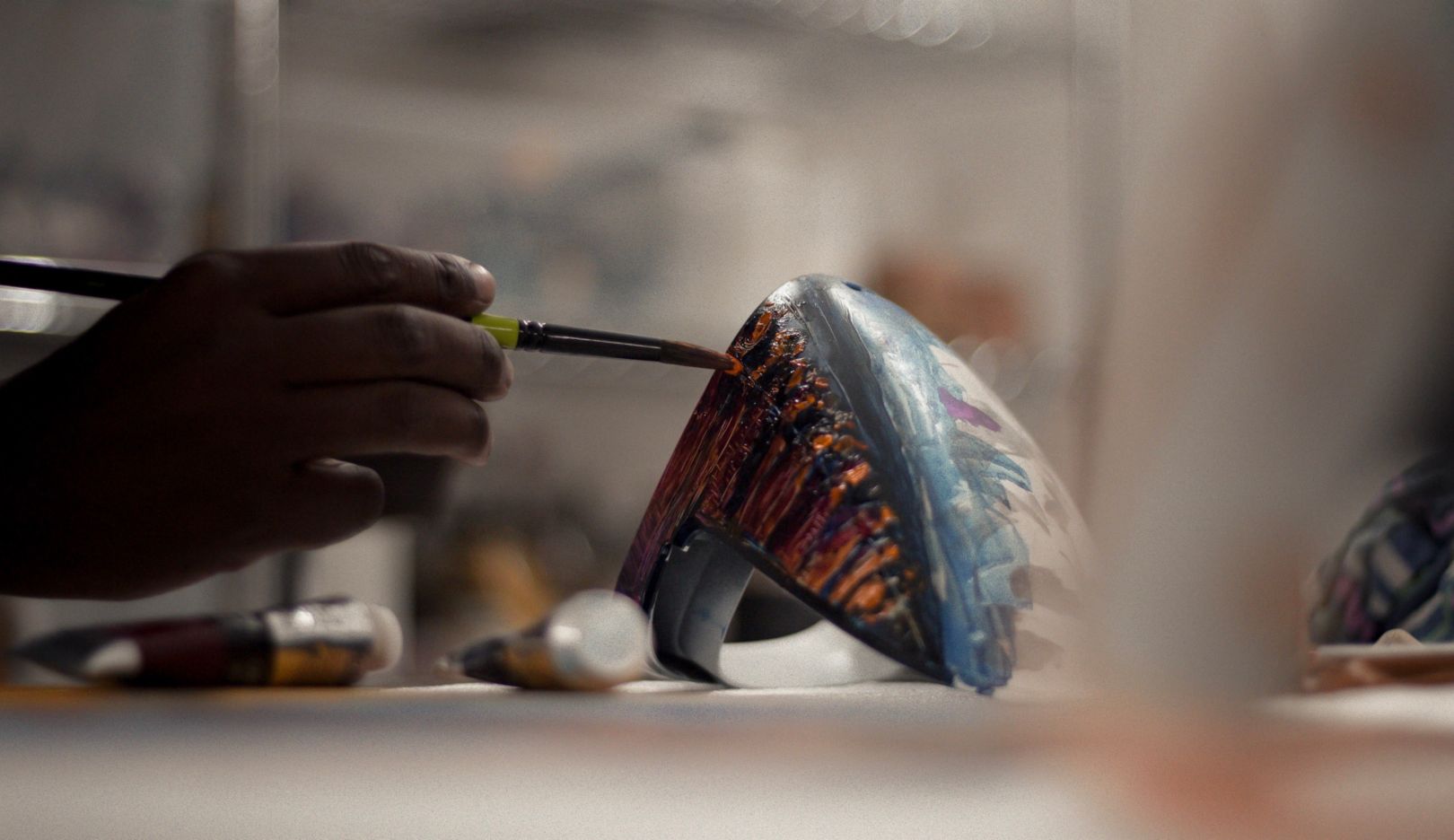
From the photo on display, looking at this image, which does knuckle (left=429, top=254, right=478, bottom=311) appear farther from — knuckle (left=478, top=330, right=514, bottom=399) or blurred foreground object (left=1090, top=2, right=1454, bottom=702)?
blurred foreground object (left=1090, top=2, right=1454, bottom=702)

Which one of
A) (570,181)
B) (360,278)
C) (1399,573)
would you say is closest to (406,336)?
(360,278)

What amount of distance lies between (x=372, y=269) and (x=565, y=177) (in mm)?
1170

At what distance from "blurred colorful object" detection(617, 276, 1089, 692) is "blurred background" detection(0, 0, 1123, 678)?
82cm

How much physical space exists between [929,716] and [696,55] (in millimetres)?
1603

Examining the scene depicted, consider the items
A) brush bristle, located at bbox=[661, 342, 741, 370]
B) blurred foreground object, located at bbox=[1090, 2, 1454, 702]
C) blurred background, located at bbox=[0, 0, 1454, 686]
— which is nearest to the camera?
blurred foreground object, located at bbox=[1090, 2, 1454, 702]

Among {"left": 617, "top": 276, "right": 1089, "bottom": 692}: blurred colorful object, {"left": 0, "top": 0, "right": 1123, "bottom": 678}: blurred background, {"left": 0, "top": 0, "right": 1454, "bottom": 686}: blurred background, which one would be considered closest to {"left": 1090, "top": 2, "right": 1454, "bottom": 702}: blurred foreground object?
{"left": 0, "top": 0, "right": 1454, "bottom": 686}: blurred background

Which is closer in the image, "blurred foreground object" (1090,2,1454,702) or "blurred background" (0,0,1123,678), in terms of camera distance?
"blurred foreground object" (1090,2,1454,702)

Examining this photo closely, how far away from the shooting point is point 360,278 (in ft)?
1.35

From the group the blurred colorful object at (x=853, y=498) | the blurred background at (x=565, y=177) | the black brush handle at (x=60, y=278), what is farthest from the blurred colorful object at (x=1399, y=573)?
the blurred background at (x=565, y=177)

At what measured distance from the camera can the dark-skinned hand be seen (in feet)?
1.37

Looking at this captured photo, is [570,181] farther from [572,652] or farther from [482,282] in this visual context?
[572,652]

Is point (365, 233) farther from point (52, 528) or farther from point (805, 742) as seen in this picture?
point (805, 742)

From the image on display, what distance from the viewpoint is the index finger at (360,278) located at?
413 millimetres

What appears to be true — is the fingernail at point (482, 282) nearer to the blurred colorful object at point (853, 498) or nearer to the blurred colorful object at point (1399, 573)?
the blurred colorful object at point (853, 498)
